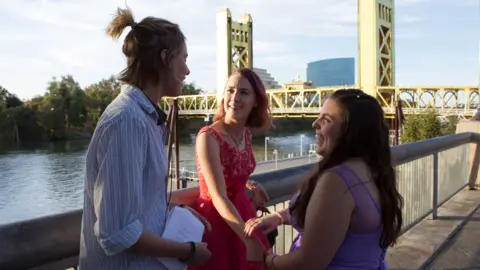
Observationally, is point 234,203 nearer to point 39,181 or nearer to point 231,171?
point 231,171

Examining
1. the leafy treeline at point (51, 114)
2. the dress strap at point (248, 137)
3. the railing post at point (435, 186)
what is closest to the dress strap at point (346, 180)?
the dress strap at point (248, 137)

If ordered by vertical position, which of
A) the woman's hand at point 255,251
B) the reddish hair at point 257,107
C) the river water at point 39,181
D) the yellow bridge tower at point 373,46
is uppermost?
the yellow bridge tower at point 373,46

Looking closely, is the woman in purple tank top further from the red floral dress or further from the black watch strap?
the red floral dress

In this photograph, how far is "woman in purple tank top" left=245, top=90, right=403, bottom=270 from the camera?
1222 millimetres

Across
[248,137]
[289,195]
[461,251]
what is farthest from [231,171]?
[461,251]

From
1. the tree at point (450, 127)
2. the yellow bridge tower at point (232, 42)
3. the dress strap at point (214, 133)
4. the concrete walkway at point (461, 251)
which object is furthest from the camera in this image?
the yellow bridge tower at point (232, 42)

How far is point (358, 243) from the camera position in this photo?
130cm

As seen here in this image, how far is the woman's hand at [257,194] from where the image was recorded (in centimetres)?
197

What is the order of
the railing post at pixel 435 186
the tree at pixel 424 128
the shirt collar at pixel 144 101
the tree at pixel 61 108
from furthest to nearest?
the tree at pixel 61 108
the tree at pixel 424 128
the railing post at pixel 435 186
the shirt collar at pixel 144 101

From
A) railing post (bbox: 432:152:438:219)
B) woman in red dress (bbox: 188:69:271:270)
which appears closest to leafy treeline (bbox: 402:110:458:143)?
railing post (bbox: 432:152:438:219)

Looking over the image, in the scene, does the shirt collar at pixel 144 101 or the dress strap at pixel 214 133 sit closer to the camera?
the shirt collar at pixel 144 101

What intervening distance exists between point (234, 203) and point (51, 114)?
51.8 m

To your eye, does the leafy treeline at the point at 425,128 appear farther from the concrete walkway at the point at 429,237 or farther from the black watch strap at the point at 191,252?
the black watch strap at the point at 191,252

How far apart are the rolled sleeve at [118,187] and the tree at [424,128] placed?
17.6 meters
